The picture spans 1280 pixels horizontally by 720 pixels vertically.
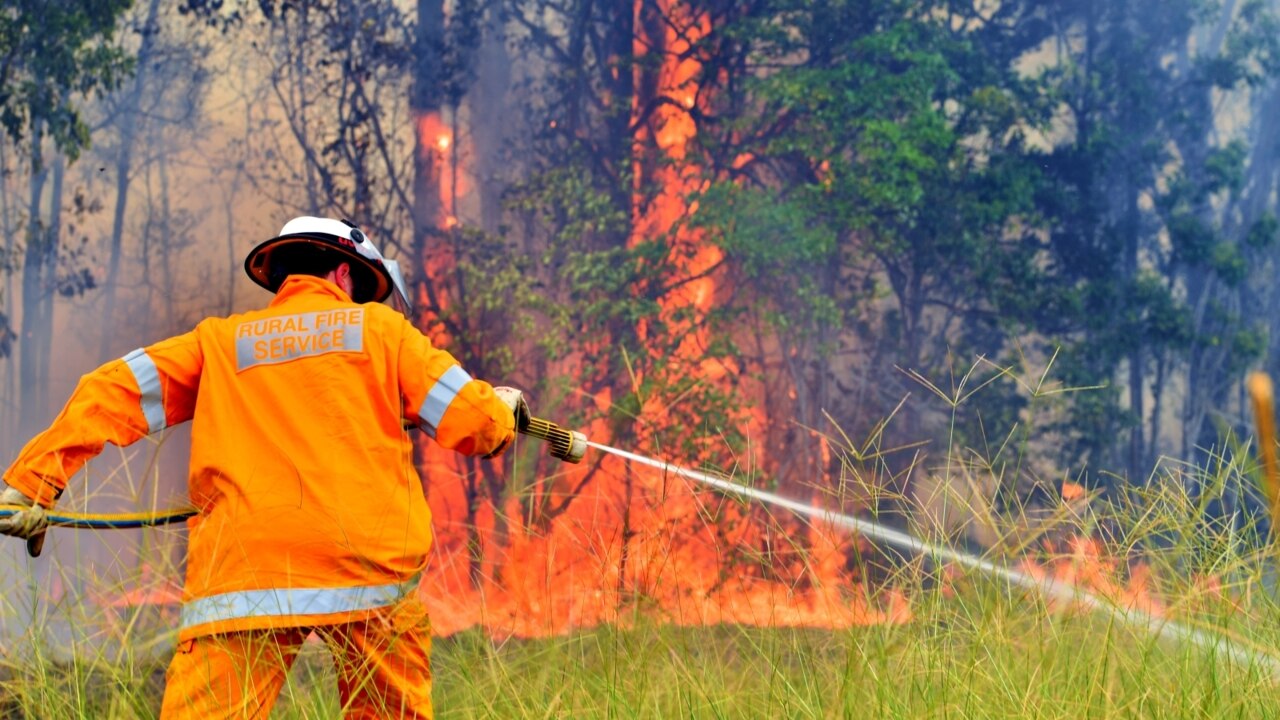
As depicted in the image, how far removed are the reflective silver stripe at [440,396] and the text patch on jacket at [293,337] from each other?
0.61ft

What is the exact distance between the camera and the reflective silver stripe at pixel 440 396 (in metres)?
2.81

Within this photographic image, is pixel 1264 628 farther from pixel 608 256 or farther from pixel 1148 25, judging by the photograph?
pixel 1148 25

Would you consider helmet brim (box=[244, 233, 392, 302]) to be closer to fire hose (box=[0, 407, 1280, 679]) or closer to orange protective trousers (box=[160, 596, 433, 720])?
fire hose (box=[0, 407, 1280, 679])

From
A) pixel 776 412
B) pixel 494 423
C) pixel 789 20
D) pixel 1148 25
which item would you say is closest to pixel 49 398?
pixel 776 412

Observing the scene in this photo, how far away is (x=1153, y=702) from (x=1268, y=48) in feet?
37.1

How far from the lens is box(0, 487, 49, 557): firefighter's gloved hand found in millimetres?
2502

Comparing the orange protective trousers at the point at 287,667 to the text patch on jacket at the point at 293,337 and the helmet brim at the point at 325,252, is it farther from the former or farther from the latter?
the helmet brim at the point at 325,252

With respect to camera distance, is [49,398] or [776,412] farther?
[776,412]

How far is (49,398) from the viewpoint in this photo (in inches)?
360

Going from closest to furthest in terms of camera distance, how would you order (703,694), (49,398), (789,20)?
(703,694), (49,398), (789,20)

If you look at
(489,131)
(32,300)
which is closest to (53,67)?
(32,300)

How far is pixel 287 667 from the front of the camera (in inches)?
96.8

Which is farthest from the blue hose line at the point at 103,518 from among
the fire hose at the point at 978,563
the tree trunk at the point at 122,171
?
the tree trunk at the point at 122,171

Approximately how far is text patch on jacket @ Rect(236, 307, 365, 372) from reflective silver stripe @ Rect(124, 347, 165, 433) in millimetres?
181
